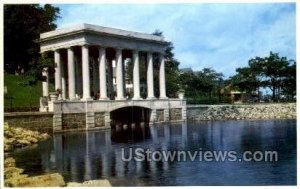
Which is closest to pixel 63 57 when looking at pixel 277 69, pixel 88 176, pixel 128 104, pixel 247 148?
pixel 128 104

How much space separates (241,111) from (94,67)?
1764 centimetres

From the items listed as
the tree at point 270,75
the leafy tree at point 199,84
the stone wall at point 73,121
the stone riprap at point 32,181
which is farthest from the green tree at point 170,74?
the stone riprap at point 32,181

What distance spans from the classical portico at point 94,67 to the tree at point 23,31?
3300mm

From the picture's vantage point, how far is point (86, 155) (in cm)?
2562

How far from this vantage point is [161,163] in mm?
21391

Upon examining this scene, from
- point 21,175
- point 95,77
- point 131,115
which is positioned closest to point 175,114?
point 131,115

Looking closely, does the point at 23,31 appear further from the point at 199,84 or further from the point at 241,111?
the point at 199,84

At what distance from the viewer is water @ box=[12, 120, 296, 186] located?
18.2 m

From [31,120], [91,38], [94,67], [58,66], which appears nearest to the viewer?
[31,120]

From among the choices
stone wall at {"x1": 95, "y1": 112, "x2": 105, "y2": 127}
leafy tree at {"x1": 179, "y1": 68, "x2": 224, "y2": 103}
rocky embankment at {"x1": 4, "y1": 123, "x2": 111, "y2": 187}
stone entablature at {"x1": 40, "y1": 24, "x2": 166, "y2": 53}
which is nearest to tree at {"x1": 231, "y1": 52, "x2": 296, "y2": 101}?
leafy tree at {"x1": 179, "y1": 68, "x2": 224, "y2": 103}

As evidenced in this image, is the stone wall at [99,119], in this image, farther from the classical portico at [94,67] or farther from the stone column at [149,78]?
the stone column at [149,78]

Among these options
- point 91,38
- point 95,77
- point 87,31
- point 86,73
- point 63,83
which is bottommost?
point 63,83

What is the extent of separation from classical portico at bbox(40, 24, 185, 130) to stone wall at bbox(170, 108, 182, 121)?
45 centimetres

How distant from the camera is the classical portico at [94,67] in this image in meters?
42.1
